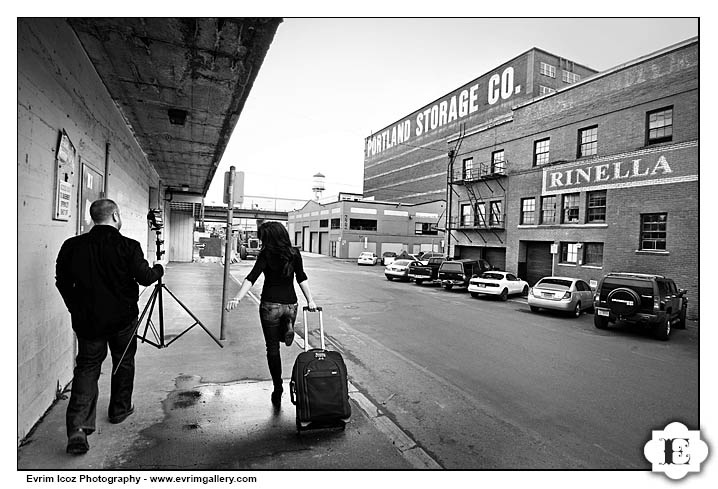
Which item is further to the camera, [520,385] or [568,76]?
[568,76]

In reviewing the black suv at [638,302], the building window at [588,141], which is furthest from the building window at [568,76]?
the black suv at [638,302]

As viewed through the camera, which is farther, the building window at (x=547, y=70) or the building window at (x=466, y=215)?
the building window at (x=547, y=70)

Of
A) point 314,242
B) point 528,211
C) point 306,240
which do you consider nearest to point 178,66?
point 528,211

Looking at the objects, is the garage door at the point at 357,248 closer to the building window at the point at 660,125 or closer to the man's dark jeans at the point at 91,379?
the building window at the point at 660,125

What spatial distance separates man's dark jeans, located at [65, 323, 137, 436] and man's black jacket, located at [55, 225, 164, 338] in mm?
114

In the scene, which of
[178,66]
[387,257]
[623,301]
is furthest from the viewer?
[387,257]

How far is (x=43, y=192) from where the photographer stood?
3.84 metres

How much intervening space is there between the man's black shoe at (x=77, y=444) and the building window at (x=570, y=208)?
21189 mm

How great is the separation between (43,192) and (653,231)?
63.7ft

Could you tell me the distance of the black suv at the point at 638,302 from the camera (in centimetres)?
988

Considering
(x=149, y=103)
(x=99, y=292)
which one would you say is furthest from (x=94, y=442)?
(x=149, y=103)

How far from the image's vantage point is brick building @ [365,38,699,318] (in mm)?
15648

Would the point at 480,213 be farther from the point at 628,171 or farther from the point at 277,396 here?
the point at 277,396
